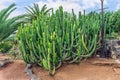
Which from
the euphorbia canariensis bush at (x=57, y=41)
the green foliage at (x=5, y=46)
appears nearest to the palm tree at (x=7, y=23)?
the green foliage at (x=5, y=46)

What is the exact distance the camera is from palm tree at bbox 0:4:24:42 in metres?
18.7

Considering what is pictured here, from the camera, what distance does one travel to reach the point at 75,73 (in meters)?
10.6

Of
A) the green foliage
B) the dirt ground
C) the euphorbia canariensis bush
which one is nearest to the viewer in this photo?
the dirt ground

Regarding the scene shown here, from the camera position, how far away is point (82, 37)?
10.8 m

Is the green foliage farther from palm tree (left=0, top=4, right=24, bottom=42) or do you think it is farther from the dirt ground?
the dirt ground

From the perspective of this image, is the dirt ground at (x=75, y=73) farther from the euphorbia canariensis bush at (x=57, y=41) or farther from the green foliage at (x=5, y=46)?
the green foliage at (x=5, y=46)

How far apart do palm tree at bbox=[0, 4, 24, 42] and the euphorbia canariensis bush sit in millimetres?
7235

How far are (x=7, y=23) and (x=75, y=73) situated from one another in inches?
354

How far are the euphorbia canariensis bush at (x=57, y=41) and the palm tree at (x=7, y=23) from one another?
7.24 meters

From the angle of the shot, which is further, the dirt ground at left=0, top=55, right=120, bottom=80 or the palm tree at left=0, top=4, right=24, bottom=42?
the palm tree at left=0, top=4, right=24, bottom=42

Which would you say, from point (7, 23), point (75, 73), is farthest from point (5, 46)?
point (75, 73)


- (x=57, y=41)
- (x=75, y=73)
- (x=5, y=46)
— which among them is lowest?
(x=75, y=73)

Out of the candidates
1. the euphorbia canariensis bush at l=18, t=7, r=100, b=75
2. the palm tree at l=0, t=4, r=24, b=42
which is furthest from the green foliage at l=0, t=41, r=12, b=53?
the euphorbia canariensis bush at l=18, t=7, r=100, b=75

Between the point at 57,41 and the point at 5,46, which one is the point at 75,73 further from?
the point at 5,46
